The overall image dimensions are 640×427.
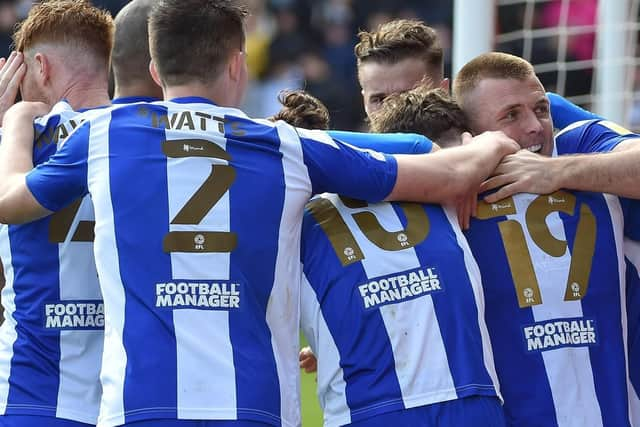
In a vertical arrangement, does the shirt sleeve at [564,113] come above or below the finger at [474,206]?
above

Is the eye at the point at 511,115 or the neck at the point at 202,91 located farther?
the eye at the point at 511,115

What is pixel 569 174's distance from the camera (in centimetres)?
371

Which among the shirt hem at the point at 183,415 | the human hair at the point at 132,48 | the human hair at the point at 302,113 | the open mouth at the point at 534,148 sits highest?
the human hair at the point at 132,48

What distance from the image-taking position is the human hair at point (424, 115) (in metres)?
3.90

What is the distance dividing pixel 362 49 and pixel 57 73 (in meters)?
1.82

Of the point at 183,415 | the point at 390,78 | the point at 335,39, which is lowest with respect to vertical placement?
the point at 183,415

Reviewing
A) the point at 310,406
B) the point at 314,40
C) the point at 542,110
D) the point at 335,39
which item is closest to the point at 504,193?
the point at 542,110

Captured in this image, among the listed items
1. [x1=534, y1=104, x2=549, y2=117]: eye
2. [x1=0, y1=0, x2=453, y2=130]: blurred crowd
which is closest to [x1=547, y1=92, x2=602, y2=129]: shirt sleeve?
[x1=534, y1=104, x2=549, y2=117]: eye

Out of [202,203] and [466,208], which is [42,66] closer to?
[202,203]

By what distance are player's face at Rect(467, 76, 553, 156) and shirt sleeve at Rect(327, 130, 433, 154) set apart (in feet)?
1.50

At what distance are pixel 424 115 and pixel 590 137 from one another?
680mm

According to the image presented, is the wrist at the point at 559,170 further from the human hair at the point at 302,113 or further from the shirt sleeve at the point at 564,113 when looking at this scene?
the human hair at the point at 302,113

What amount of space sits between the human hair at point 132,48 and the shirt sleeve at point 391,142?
817 millimetres

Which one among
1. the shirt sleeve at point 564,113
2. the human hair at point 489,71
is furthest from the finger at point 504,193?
the shirt sleeve at point 564,113
